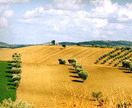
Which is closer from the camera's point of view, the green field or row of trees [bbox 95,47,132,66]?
the green field

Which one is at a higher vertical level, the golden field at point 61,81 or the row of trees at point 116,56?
the row of trees at point 116,56

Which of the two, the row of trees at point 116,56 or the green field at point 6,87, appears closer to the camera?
the green field at point 6,87

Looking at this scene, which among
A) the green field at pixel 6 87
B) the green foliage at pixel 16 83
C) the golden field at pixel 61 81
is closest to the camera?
the golden field at pixel 61 81

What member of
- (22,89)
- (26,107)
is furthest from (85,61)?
(26,107)

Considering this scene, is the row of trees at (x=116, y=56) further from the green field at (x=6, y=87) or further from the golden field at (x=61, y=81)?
the green field at (x=6, y=87)

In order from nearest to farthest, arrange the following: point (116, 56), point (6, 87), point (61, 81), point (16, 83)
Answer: point (6, 87) < point (16, 83) < point (61, 81) < point (116, 56)

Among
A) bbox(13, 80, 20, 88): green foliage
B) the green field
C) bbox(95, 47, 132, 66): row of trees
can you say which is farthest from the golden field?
bbox(95, 47, 132, 66): row of trees

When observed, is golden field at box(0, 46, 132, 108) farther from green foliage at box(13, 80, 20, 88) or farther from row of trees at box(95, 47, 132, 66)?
row of trees at box(95, 47, 132, 66)

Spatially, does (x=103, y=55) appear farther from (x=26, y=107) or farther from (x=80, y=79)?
(x=26, y=107)

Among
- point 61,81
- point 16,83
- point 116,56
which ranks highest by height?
point 116,56

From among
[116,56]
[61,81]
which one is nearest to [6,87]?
[61,81]

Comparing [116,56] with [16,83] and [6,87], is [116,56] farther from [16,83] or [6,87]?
[6,87]

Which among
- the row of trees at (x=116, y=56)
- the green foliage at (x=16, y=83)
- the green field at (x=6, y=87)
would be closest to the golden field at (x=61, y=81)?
the green foliage at (x=16, y=83)

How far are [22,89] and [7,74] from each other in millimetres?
10997
